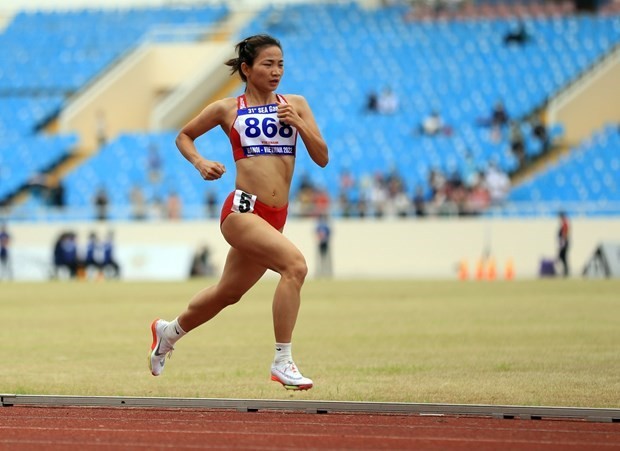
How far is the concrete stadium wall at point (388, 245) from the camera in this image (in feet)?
116

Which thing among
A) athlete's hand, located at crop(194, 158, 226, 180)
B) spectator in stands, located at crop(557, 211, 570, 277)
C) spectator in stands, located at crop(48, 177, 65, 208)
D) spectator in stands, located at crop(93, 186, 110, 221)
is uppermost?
spectator in stands, located at crop(48, 177, 65, 208)

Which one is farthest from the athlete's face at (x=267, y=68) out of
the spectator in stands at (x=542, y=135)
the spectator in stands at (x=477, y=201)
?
the spectator in stands at (x=542, y=135)

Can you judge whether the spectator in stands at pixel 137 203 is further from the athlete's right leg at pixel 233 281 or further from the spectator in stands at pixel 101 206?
the athlete's right leg at pixel 233 281

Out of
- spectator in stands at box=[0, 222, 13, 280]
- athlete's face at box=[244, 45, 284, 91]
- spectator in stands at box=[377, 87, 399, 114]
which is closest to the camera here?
athlete's face at box=[244, 45, 284, 91]

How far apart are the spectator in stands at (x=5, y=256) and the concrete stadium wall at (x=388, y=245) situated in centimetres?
26

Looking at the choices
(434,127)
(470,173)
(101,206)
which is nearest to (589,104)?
(434,127)

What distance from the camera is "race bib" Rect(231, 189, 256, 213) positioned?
9688 mm

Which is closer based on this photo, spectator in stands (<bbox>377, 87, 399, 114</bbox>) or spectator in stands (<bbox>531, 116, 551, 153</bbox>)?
spectator in stands (<bbox>531, 116, 551, 153</bbox>)

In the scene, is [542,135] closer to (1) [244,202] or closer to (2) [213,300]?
(2) [213,300]

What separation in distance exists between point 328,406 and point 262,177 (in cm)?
166

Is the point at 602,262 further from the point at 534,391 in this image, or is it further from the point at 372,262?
the point at 534,391

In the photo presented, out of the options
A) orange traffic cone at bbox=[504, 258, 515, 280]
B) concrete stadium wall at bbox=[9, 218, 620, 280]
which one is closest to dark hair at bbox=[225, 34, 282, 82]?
orange traffic cone at bbox=[504, 258, 515, 280]

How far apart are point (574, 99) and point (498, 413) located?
32274mm

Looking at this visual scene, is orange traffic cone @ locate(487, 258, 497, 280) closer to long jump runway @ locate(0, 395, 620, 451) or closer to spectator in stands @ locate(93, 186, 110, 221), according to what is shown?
spectator in stands @ locate(93, 186, 110, 221)
